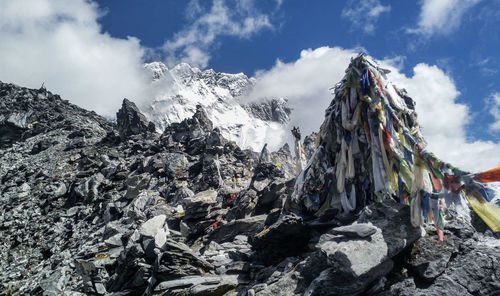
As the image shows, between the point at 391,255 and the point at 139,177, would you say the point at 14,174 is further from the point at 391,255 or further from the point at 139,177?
the point at 391,255

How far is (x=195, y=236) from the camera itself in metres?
14.7

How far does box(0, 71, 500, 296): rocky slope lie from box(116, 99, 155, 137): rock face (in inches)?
459

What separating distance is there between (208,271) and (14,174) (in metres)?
39.2

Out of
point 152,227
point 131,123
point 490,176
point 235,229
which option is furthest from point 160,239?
point 131,123

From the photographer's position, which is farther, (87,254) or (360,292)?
(87,254)

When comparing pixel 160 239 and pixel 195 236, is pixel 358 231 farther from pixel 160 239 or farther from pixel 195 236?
pixel 195 236

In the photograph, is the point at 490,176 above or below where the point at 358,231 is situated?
above

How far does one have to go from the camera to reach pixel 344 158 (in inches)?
369

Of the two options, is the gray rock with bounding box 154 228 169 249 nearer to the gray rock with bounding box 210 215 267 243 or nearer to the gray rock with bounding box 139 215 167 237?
the gray rock with bounding box 139 215 167 237

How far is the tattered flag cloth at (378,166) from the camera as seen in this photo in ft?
21.2

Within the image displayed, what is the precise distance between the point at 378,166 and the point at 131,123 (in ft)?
183

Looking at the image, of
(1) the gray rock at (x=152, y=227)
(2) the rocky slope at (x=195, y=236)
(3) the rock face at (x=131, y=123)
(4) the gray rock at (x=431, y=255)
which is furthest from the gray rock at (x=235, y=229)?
(3) the rock face at (x=131, y=123)

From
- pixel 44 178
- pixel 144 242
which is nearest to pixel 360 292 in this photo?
pixel 144 242

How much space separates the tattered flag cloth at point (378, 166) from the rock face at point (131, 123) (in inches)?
2009
